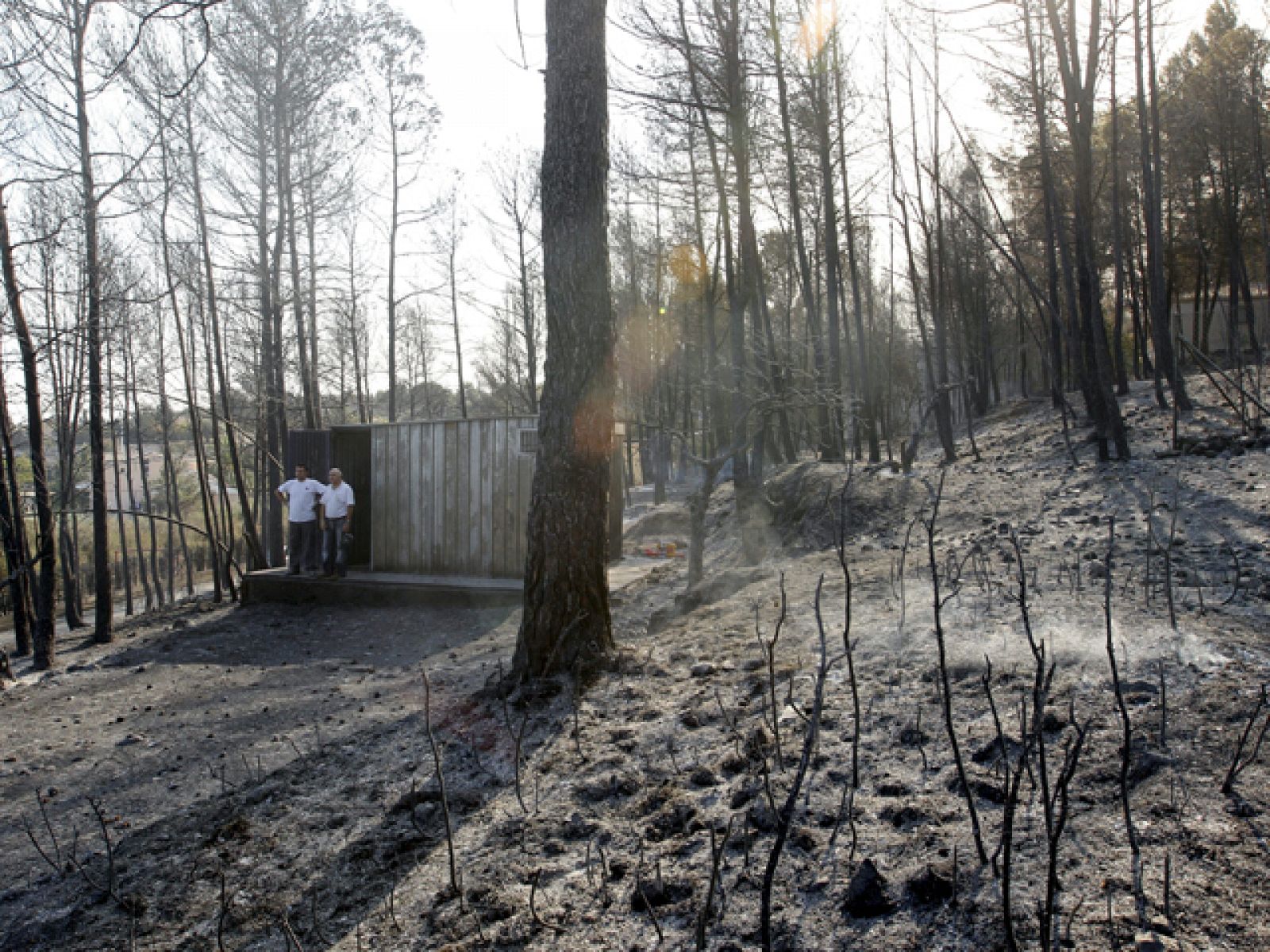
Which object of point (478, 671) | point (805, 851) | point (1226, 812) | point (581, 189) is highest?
point (581, 189)

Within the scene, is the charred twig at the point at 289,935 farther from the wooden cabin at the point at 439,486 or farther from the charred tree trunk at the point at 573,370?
the wooden cabin at the point at 439,486

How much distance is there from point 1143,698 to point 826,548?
5.91 m

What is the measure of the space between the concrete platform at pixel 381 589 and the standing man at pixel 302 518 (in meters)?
0.26

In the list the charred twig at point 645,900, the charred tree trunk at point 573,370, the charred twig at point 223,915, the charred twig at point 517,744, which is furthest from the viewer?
the charred tree trunk at point 573,370

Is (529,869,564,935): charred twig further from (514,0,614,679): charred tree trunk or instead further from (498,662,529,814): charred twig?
(514,0,614,679): charred tree trunk

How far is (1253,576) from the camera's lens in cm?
466

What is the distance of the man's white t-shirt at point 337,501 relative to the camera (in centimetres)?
1172

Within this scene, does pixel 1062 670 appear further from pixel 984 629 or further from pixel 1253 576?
pixel 1253 576

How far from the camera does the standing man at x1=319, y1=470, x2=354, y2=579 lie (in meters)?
11.7

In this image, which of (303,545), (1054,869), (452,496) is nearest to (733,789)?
(1054,869)

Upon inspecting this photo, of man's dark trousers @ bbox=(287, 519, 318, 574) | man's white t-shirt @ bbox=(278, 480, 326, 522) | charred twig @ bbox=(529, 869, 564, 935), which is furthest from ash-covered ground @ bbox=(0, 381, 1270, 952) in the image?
man's dark trousers @ bbox=(287, 519, 318, 574)

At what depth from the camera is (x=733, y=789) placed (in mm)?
2973

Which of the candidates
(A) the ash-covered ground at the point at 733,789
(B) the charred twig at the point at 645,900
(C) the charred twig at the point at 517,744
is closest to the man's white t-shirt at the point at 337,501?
(A) the ash-covered ground at the point at 733,789

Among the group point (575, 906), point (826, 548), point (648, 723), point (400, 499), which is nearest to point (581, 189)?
point (648, 723)
